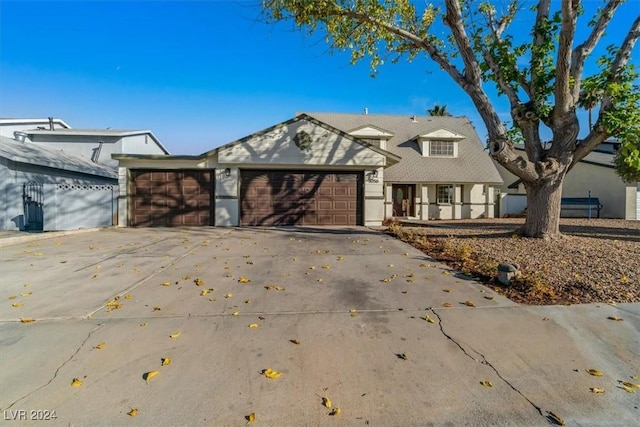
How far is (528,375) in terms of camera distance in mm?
2676

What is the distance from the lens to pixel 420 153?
19.3 metres

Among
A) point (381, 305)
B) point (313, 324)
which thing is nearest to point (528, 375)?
point (381, 305)

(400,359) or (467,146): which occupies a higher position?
(467,146)

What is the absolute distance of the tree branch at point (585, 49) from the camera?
709 centimetres

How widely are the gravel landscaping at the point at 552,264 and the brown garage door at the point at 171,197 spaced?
862 cm

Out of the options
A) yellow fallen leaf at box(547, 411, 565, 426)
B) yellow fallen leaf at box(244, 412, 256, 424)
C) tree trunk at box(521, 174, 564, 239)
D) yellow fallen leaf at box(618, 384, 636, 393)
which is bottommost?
yellow fallen leaf at box(547, 411, 565, 426)

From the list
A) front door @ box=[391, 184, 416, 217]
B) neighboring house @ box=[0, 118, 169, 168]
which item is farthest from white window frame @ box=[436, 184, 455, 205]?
neighboring house @ box=[0, 118, 169, 168]

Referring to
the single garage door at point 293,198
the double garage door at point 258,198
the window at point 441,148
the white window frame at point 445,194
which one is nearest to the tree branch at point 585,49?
the double garage door at point 258,198

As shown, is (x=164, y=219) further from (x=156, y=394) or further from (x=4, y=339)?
(x=156, y=394)

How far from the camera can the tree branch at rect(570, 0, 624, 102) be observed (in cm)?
709

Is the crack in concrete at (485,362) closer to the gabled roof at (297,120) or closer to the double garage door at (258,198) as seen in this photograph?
the double garage door at (258,198)

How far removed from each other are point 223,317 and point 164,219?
10656mm

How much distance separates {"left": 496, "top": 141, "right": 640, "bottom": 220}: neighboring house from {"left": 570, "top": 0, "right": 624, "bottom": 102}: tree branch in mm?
12676

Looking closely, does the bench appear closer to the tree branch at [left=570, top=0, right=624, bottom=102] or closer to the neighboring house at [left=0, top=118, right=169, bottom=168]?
the tree branch at [left=570, top=0, right=624, bottom=102]
